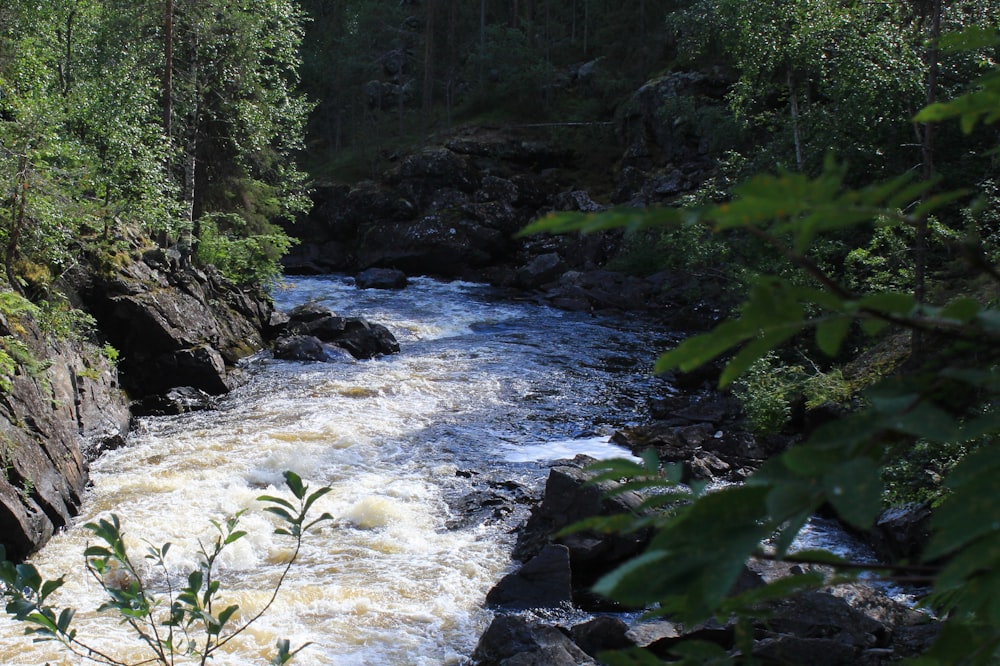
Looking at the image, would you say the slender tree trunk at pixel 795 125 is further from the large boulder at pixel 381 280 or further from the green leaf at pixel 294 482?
the green leaf at pixel 294 482

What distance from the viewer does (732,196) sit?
10312 millimetres

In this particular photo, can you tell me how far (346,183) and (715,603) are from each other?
38.1m

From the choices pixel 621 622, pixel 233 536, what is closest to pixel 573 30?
pixel 621 622

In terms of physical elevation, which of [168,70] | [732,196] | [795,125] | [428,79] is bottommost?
[732,196]

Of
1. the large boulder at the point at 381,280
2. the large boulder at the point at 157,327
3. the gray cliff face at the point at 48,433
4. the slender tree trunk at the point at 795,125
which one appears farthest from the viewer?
the large boulder at the point at 381,280

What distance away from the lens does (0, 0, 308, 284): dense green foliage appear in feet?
32.5

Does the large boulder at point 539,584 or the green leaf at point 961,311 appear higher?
the green leaf at point 961,311

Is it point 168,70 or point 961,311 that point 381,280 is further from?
point 961,311

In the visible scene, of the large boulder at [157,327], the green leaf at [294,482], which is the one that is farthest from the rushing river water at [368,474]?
the green leaf at [294,482]

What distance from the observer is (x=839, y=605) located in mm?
6137

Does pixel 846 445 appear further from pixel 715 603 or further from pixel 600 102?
pixel 600 102

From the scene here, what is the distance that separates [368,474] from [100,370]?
4629mm

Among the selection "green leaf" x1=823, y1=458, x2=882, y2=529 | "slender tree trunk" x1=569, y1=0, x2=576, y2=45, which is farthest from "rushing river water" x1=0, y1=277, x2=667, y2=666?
"slender tree trunk" x1=569, y1=0, x2=576, y2=45

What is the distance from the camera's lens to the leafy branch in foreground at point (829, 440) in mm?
771
